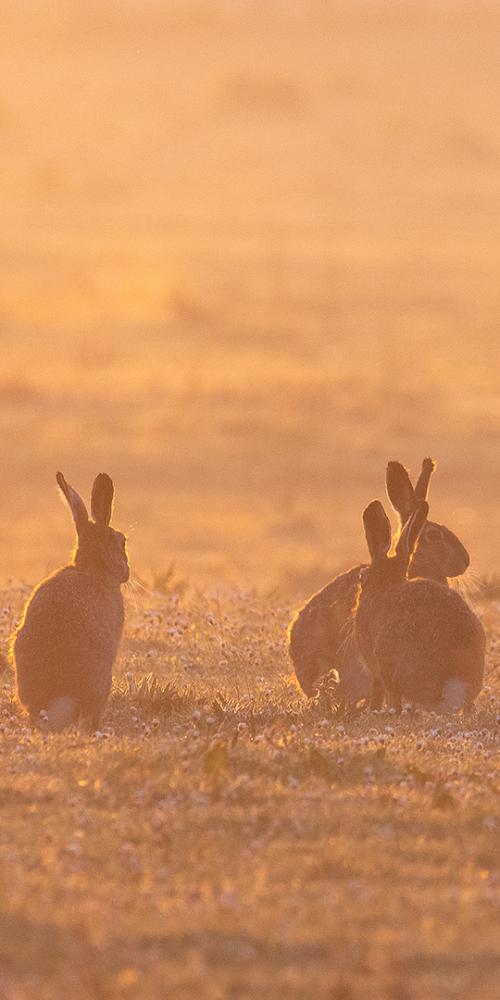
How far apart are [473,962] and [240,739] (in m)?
4.41

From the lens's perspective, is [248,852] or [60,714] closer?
[248,852]

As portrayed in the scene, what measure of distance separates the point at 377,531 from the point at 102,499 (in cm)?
218

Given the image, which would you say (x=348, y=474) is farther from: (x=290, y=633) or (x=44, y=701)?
(x=44, y=701)

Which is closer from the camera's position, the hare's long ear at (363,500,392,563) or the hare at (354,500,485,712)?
the hare at (354,500,485,712)

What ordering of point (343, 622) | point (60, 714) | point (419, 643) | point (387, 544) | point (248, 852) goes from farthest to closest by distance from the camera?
point (343, 622)
point (387, 544)
point (419, 643)
point (60, 714)
point (248, 852)

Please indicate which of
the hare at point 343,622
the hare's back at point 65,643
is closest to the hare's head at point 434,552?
the hare at point 343,622

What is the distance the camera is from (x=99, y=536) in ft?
43.6

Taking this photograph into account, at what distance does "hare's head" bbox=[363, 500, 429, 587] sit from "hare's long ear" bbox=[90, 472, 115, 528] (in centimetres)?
198

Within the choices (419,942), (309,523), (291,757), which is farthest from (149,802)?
(309,523)

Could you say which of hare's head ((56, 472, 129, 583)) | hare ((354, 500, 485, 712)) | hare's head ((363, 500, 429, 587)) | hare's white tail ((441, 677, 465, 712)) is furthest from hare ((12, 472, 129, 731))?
hare's white tail ((441, 677, 465, 712))

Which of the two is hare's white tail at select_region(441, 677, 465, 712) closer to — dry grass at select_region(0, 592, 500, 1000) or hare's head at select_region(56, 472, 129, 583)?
dry grass at select_region(0, 592, 500, 1000)

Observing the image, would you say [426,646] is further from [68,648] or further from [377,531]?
[68,648]

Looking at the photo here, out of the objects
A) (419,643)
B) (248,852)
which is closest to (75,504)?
(419,643)

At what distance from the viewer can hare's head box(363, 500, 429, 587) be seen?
44.7 ft
